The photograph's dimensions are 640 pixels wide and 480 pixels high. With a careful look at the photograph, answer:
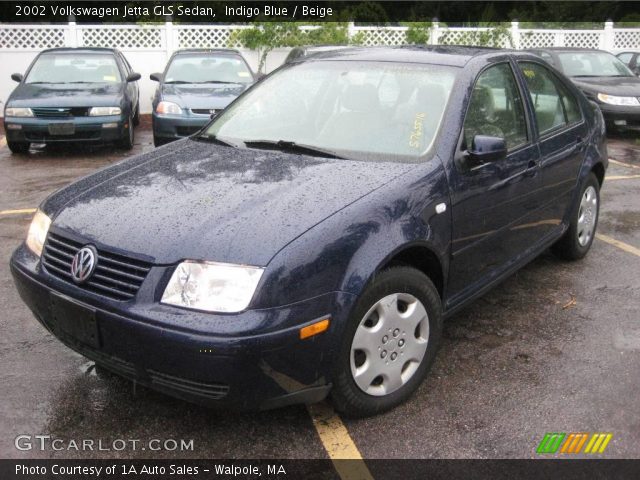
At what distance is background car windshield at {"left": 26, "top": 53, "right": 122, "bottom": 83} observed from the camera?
10234 mm

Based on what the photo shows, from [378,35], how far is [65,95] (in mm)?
9828

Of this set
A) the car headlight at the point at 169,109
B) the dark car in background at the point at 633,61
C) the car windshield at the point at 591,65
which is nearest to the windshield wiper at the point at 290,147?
the car headlight at the point at 169,109

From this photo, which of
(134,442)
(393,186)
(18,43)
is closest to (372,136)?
(393,186)

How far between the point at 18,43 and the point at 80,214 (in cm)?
1330

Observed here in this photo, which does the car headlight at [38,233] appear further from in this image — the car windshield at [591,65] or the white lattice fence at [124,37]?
the white lattice fence at [124,37]

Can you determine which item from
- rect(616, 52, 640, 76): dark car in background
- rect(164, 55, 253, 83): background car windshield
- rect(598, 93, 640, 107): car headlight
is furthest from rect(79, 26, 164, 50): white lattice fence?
rect(616, 52, 640, 76): dark car in background

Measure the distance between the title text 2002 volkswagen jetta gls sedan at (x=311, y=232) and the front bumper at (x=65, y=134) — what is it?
5.59 metres

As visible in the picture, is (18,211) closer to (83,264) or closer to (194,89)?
(194,89)

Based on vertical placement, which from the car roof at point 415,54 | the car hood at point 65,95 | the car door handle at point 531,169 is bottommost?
the car hood at point 65,95

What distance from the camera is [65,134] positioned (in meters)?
9.20

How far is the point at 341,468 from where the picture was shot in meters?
2.73

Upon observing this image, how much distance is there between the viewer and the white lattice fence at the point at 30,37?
14328 millimetres

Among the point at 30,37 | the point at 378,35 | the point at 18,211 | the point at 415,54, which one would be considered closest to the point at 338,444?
the point at 415,54

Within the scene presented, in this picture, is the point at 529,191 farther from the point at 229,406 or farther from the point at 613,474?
the point at 229,406
